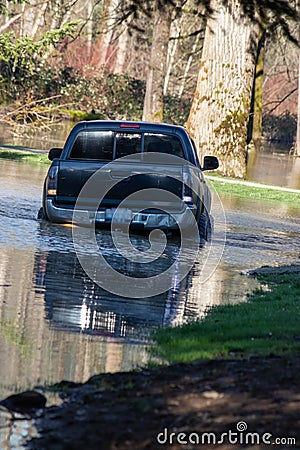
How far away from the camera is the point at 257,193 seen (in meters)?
23.7

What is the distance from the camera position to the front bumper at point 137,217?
1238 cm

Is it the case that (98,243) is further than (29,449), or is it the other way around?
(98,243)

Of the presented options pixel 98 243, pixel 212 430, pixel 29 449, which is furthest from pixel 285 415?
pixel 98 243

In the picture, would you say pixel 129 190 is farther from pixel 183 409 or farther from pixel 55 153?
pixel 183 409

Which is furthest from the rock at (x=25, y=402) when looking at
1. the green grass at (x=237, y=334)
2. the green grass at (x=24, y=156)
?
the green grass at (x=24, y=156)

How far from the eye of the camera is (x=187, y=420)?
16.3 ft

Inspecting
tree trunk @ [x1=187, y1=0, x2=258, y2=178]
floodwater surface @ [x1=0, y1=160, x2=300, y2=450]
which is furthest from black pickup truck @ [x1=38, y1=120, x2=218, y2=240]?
tree trunk @ [x1=187, y1=0, x2=258, y2=178]

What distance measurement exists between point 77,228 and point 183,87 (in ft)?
176

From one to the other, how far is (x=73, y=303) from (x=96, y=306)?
0.21 m

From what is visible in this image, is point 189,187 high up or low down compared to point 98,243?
up

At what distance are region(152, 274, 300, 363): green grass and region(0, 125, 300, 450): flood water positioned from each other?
0.21 metres

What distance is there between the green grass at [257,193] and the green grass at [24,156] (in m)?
4.76

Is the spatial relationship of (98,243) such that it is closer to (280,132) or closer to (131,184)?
(131,184)

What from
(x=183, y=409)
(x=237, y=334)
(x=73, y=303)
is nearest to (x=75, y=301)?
(x=73, y=303)
